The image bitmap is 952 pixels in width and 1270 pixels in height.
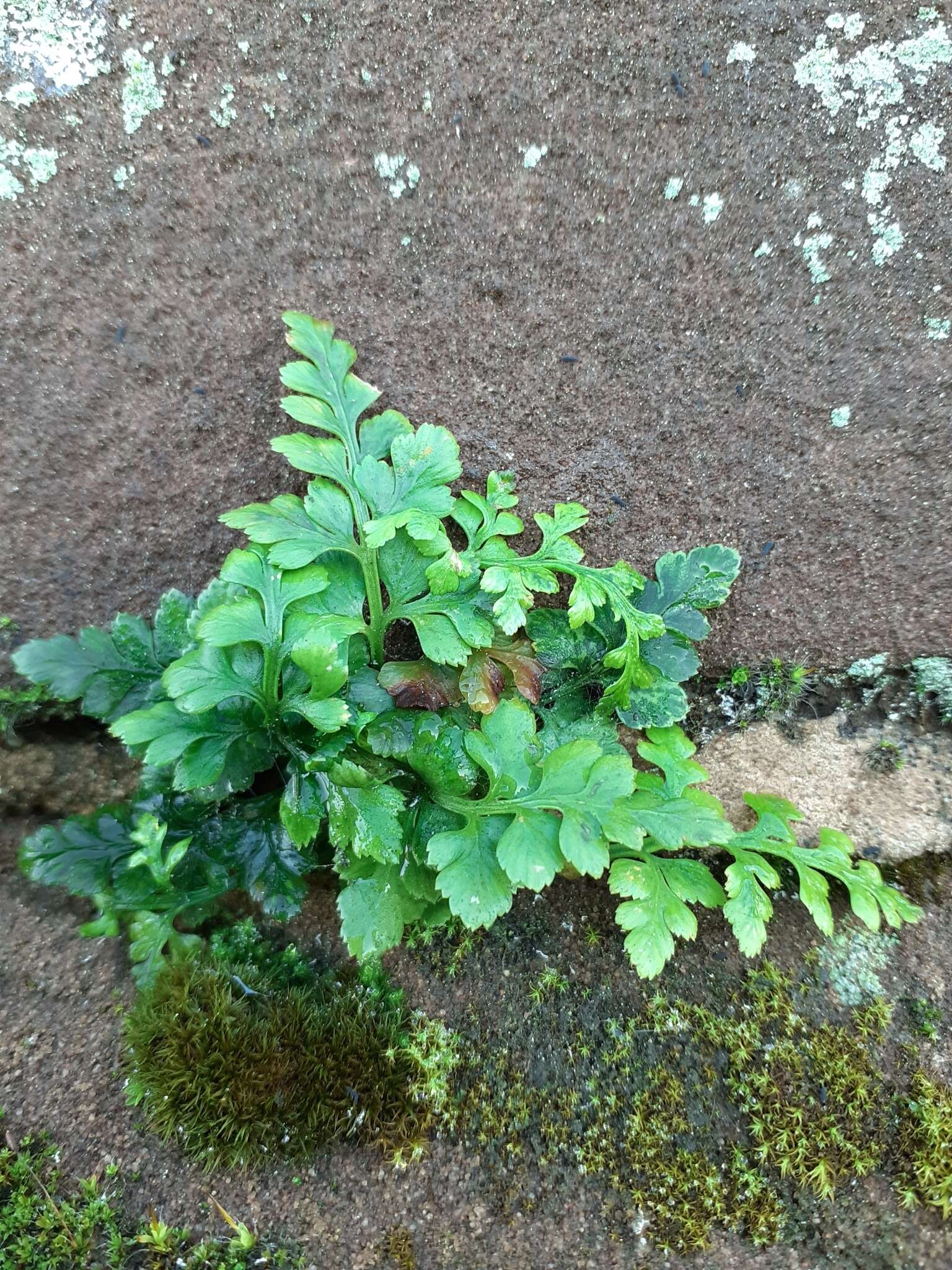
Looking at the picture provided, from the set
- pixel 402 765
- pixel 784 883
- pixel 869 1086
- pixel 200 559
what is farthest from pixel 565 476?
pixel 869 1086

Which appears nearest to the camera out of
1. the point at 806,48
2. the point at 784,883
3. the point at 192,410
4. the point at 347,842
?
the point at 347,842

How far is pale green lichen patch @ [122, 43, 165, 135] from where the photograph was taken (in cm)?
182

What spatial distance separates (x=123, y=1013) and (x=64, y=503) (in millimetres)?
1348

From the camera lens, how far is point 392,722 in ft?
6.15

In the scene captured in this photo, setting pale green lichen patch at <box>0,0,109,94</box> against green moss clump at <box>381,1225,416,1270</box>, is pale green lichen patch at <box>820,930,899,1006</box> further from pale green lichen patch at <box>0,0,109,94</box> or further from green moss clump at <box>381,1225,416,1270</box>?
pale green lichen patch at <box>0,0,109,94</box>

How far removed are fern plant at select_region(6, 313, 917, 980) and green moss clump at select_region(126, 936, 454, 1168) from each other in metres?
0.15

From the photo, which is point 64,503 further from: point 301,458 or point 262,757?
point 262,757

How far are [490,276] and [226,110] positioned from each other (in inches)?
29.4

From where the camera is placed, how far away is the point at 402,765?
1.90 m

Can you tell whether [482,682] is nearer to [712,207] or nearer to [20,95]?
[712,207]

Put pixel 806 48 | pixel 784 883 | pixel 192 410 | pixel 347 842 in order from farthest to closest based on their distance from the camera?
pixel 784 883
pixel 192 410
pixel 806 48
pixel 347 842

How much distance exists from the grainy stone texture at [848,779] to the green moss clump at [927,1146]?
62 cm

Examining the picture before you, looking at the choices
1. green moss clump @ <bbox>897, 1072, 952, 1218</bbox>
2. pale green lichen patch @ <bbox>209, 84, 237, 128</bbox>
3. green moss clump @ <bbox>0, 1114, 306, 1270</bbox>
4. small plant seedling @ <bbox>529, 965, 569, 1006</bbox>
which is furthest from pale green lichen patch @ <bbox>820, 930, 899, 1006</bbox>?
pale green lichen patch @ <bbox>209, 84, 237, 128</bbox>

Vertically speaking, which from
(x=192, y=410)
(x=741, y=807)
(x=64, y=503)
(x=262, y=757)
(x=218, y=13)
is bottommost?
(x=741, y=807)
